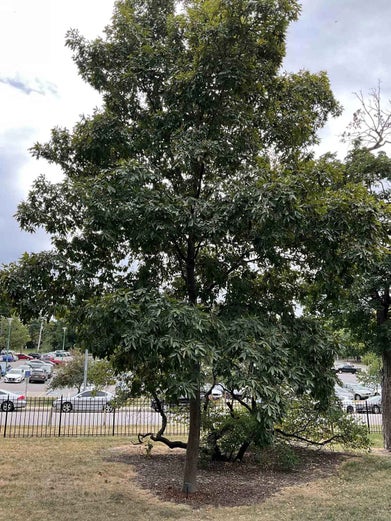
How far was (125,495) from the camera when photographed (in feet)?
23.3

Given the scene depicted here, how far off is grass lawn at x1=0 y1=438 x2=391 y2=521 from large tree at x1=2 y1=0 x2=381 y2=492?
4.02ft

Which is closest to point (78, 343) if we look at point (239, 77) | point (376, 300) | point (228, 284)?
point (228, 284)

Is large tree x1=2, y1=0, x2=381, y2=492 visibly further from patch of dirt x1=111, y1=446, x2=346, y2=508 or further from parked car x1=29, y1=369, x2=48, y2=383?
parked car x1=29, y1=369, x2=48, y2=383

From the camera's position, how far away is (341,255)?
234 inches

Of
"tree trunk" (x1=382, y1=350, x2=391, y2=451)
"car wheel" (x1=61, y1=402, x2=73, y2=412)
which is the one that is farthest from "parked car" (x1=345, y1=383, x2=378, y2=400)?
"tree trunk" (x1=382, y1=350, x2=391, y2=451)

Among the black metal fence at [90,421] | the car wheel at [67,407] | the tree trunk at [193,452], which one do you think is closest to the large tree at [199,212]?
the tree trunk at [193,452]

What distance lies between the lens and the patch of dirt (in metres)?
7.16

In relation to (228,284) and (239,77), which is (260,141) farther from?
(228,284)

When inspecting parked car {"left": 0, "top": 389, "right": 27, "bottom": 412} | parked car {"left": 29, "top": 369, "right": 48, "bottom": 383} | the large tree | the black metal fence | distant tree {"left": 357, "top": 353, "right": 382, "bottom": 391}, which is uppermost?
the large tree

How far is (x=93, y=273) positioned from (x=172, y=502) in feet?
12.0

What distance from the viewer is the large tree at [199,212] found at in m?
5.33

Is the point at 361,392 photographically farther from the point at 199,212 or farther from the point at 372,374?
the point at 199,212

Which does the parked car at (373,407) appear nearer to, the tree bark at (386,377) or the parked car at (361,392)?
the parked car at (361,392)

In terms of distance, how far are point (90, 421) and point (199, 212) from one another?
15526mm
